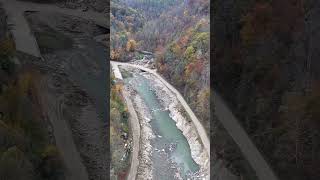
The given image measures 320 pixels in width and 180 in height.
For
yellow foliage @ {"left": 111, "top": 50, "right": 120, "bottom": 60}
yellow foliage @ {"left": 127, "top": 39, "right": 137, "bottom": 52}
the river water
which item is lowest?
the river water

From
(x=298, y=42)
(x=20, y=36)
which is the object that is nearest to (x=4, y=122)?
(x=20, y=36)

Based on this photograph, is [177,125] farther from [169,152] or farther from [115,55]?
[115,55]

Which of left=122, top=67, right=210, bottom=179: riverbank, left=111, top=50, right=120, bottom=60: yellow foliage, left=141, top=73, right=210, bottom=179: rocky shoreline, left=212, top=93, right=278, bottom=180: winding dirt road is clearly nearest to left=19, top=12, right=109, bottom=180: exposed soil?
left=111, top=50, right=120, bottom=60: yellow foliage

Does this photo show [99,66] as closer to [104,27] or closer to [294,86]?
[104,27]

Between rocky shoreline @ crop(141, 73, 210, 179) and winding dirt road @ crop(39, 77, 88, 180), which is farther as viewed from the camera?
rocky shoreline @ crop(141, 73, 210, 179)

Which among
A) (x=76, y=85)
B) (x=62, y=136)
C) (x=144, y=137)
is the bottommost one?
(x=144, y=137)

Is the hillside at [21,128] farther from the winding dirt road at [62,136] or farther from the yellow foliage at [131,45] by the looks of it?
the yellow foliage at [131,45]

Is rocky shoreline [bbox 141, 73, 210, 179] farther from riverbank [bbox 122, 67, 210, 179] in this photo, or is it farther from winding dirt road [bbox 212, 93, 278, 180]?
winding dirt road [bbox 212, 93, 278, 180]

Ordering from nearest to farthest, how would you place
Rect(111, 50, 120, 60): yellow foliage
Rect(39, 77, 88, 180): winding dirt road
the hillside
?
the hillside → Rect(39, 77, 88, 180): winding dirt road → Rect(111, 50, 120, 60): yellow foliage

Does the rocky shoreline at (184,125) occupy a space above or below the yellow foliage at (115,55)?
below

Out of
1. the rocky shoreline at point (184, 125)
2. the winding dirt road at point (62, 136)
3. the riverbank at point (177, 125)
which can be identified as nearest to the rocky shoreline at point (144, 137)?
the riverbank at point (177, 125)

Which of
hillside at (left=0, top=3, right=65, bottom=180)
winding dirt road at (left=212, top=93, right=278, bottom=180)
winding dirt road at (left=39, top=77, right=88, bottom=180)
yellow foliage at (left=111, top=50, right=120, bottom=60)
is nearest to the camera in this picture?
hillside at (left=0, top=3, right=65, bottom=180)

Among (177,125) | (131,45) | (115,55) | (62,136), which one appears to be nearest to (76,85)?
(62,136)
